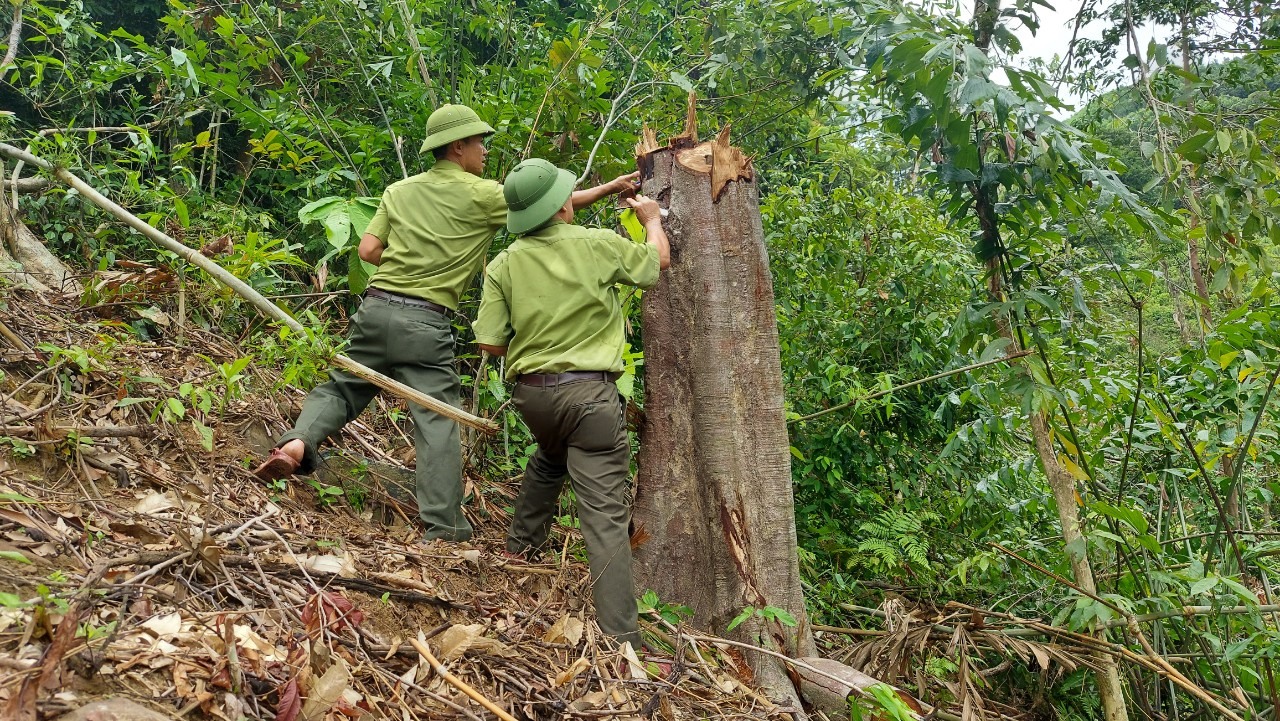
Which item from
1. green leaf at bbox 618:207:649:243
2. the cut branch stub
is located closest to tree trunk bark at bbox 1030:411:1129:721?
the cut branch stub

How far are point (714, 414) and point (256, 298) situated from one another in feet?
8.14

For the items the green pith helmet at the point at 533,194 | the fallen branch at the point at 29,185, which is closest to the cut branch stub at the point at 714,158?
the green pith helmet at the point at 533,194

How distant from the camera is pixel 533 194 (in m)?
4.01

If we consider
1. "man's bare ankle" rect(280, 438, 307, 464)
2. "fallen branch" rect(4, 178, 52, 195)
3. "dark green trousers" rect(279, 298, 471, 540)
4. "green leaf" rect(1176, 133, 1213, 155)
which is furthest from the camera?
"fallen branch" rect(4, 178, 52, 195)

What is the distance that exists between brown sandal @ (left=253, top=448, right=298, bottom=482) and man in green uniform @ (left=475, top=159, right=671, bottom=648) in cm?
106

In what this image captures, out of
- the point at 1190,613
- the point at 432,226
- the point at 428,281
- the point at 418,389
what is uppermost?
the point at 432,226

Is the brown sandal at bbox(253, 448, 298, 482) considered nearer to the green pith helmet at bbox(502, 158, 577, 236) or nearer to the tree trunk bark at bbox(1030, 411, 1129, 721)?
the green pith helmet at bbox(502, 158, 577, 236)

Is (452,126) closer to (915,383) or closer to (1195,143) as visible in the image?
(915,383)

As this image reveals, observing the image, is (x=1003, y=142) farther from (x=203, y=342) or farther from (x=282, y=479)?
(x=203, y=342)

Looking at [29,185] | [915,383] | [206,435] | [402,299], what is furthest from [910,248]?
[29,185]

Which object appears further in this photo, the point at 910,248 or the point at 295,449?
the point at 910,248

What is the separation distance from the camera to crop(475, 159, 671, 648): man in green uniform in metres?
3.89

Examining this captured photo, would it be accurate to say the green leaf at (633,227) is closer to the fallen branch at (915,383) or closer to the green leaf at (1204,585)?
the fallen branch at (915,383)

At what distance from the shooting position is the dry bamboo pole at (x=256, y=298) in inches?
171
